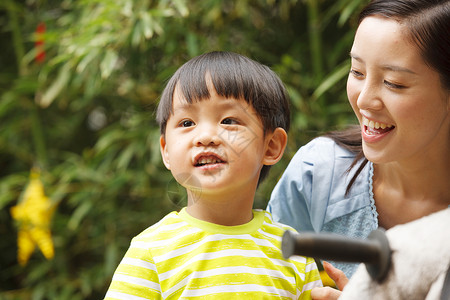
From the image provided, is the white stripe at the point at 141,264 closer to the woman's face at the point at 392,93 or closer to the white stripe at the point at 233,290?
the white stripe at the point at 233,290

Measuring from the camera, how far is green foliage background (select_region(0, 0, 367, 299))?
82.1 inches

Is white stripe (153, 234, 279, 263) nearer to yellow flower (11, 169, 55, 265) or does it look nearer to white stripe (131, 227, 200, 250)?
white stripe (131, 227, 200, 250)

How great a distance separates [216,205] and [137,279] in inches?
7.5

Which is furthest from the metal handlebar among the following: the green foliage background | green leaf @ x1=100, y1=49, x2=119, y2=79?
green leaf @ x1=100, y1=49, x2=119, y2=79

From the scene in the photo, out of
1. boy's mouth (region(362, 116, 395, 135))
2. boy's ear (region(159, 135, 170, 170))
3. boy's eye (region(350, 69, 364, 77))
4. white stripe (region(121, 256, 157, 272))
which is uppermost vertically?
boy's eye (region(350, 69, 364, 77))

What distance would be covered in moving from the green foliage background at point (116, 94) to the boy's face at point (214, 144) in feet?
3.18

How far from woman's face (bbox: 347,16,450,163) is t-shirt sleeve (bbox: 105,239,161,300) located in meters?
0.48

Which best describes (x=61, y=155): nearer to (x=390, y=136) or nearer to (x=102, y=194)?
(x=102, y=194)

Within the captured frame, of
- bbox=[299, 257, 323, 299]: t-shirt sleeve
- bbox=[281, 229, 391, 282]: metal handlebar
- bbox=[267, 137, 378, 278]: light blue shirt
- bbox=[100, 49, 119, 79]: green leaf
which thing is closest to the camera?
bbox=[281, 229, 391, 282]: metal handlebar

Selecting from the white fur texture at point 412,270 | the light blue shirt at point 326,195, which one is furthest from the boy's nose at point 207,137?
the light blue shirt at point 326,195

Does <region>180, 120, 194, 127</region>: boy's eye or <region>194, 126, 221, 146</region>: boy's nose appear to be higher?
<region>180, 120, 194, 127</region>: boy's eye

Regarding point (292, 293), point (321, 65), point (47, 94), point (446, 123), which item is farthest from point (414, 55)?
point (47, 94)

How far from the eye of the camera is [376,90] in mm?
1077

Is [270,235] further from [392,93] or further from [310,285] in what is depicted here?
[392,93]
